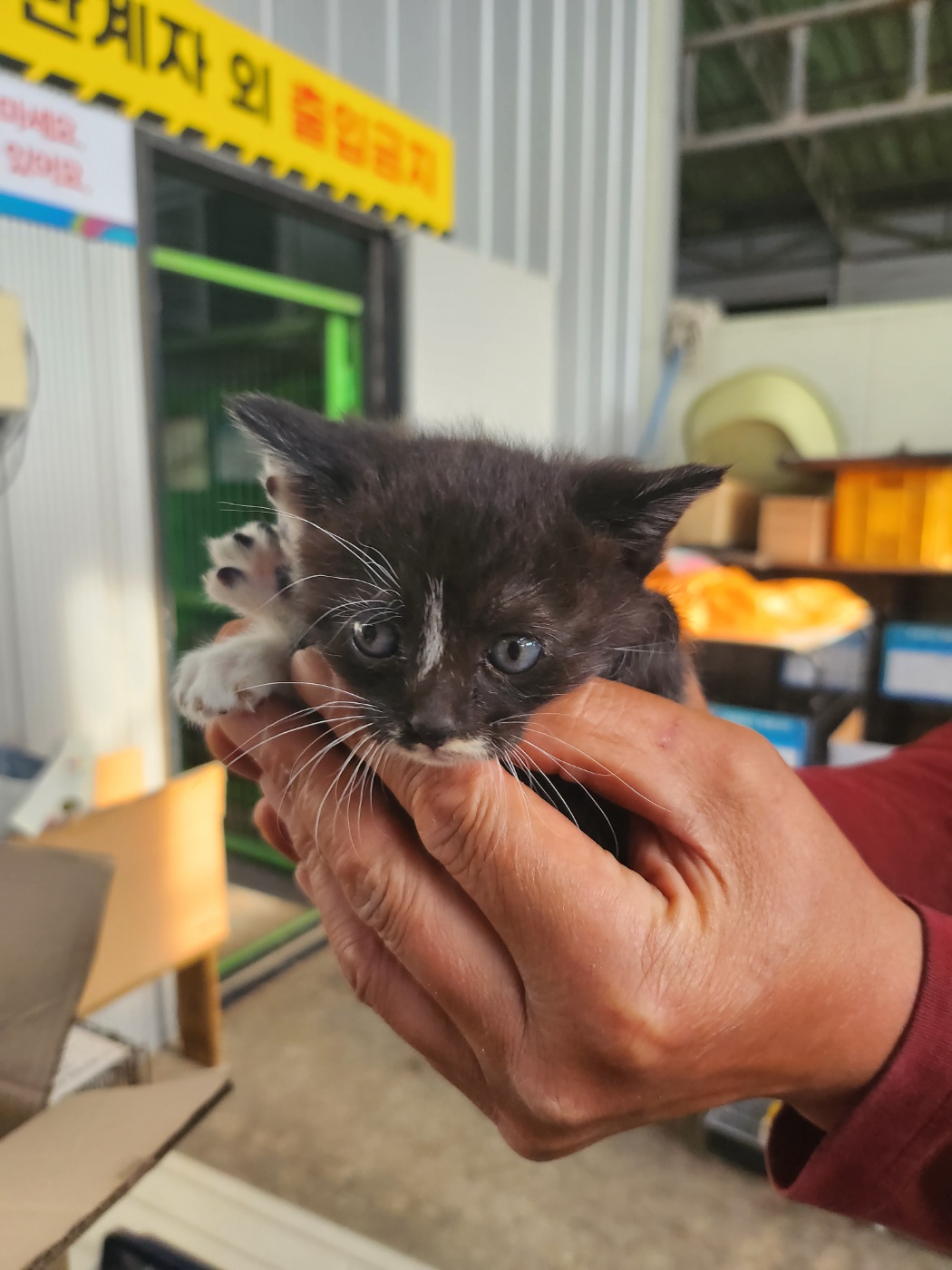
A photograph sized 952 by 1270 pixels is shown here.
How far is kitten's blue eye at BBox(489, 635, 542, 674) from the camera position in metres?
0.84

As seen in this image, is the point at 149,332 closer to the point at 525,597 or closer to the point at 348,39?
the point at 348,39

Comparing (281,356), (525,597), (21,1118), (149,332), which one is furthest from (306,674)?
(281,356)

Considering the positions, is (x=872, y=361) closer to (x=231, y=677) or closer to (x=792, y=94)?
(x=792, y=94)

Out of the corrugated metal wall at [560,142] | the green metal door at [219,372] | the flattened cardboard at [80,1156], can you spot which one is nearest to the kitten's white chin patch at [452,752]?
the flattened cardboard at [80,1156]

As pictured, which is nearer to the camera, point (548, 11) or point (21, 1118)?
point (21, 1118)

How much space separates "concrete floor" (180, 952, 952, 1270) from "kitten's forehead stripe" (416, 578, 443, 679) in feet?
5.88

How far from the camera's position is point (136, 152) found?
2.18 metres

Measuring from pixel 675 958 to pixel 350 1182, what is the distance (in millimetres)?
1897

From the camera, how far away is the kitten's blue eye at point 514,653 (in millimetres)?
843

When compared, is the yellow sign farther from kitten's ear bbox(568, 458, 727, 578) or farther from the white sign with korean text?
kitten's ear bbox(568, 458, 727, 578)

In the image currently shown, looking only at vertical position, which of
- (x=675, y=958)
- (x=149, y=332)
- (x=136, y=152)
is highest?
(x=136, y=152)

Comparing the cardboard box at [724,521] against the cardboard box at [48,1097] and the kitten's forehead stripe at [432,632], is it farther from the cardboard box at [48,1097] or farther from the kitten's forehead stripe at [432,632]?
the cardboard box at [48,1097]

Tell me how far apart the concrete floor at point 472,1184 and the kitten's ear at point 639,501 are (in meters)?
1.85

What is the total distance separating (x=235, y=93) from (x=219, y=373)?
1.07 m
